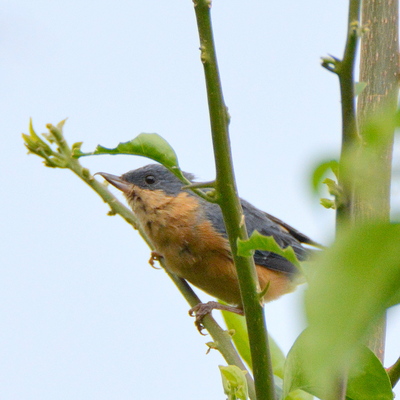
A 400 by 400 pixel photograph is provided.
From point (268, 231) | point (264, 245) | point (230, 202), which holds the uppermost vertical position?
point (268, 231)

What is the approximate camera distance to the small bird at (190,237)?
4070 millimetres

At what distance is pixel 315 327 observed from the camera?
0.41m

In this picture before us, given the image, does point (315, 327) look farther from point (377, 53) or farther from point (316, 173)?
point (377, 53)

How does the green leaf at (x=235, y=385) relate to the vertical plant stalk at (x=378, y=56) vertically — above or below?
below

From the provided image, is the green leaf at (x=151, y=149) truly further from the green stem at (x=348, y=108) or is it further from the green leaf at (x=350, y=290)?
the green leaf at (x=350, y=290)

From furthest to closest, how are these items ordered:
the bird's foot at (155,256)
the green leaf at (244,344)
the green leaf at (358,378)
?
the bird's foot at (155,256) < the green leaf at (244,344) < the green leaf at (358,378)

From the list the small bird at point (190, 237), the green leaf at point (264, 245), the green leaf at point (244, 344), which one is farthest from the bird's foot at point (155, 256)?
the green leaf at point (264, 245)

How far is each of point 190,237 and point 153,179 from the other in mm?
641

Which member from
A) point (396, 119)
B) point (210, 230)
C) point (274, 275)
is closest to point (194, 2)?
point (396, 119)

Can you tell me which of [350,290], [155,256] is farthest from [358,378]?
[155,256]

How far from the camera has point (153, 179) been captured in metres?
4.55

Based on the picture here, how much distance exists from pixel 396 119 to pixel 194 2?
26.6 inches

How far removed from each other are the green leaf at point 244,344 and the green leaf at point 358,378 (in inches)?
26.8

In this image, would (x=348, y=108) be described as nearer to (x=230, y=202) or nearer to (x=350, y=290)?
(x=230, y=202)
